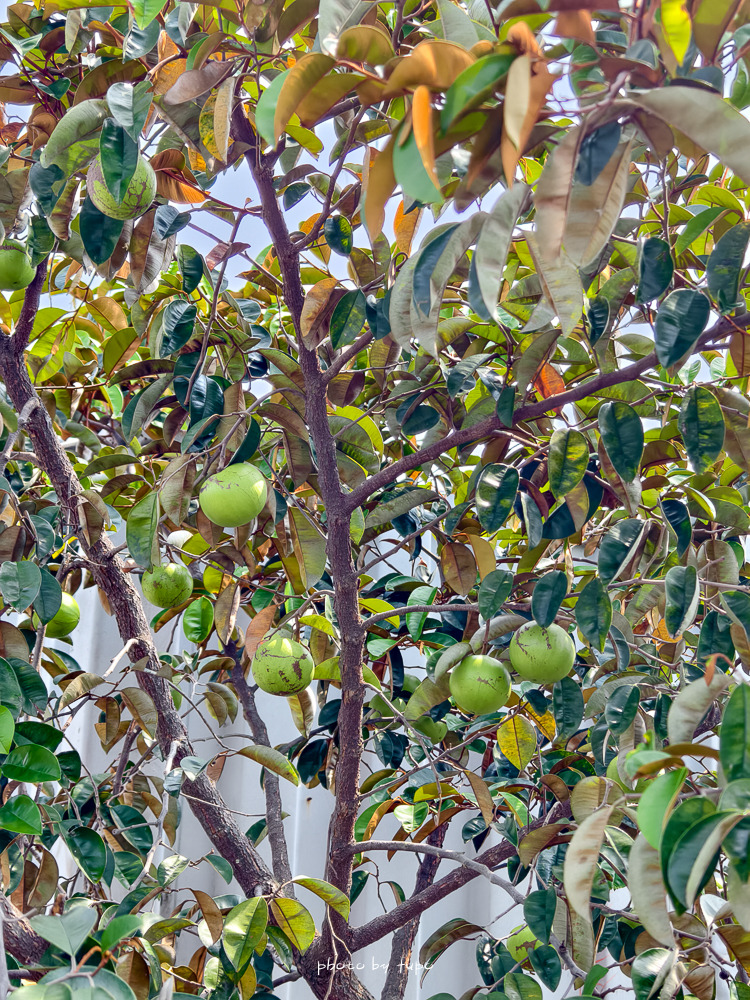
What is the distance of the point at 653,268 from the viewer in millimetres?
772

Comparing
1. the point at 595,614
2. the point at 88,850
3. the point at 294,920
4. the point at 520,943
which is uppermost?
the point at 595,614

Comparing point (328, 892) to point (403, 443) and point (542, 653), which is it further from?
point (403, 443)

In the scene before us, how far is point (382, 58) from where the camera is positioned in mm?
633

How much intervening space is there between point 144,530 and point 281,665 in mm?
247

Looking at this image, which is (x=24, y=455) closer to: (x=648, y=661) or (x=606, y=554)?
(x=606, y=554)

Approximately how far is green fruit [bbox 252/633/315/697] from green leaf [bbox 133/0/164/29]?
0.71m

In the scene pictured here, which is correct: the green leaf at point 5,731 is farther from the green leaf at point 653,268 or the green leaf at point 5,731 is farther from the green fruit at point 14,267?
the green leaf at point 653,268

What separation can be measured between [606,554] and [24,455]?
74 cm

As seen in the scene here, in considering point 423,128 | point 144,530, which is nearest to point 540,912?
point 144,530

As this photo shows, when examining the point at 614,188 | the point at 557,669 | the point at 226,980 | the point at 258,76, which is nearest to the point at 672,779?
the point at 614,188

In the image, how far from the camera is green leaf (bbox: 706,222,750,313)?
0.78 m

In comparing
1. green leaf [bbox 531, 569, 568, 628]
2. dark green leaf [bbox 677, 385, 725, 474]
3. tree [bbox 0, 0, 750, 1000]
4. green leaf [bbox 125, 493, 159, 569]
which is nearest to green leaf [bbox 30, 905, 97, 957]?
tree [bbox 0, 0, 750, 1000]

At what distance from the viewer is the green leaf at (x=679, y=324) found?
771 millimetres

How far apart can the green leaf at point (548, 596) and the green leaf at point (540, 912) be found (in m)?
0.30
